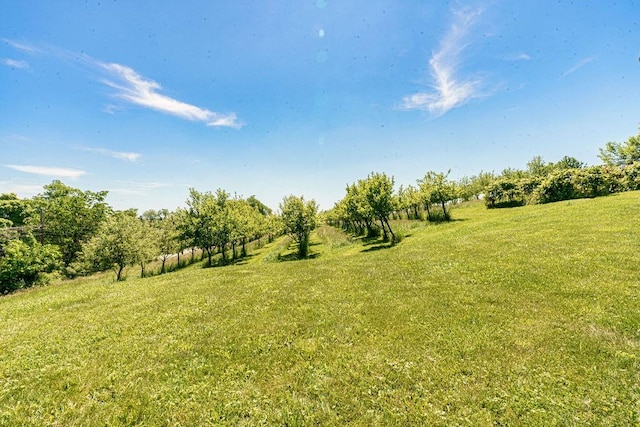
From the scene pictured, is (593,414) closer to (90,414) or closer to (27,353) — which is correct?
(90,414)

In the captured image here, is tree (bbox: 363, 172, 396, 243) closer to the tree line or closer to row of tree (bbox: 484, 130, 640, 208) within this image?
the tree line

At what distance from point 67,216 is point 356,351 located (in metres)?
78.3

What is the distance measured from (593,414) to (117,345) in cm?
1653

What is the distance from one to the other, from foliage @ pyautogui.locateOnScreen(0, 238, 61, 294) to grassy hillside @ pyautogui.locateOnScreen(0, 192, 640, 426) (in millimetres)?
21209

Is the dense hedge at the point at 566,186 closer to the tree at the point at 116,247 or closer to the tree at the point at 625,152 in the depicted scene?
the tree at the point at 625,152

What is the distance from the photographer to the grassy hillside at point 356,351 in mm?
7051

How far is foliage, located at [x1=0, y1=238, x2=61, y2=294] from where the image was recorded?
30594mm

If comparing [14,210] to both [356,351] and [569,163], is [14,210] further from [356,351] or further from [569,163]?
[569,163]

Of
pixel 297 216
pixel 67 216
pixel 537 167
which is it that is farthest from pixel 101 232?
pixel 537 167

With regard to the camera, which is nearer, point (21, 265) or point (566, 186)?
point (21, 265)

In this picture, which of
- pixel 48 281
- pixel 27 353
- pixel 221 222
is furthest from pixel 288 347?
pixel 48 281

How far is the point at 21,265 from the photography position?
31438 millimetres

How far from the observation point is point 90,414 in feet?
23.9

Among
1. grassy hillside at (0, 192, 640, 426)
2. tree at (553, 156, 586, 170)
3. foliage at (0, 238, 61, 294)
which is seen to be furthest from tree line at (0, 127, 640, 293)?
tree at (553, 156, 586, 170)
